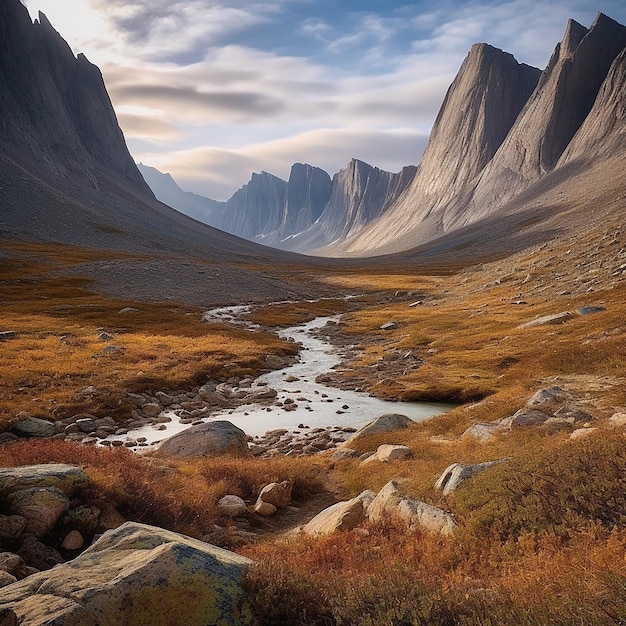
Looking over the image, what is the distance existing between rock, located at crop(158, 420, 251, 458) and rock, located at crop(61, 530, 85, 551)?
934cm

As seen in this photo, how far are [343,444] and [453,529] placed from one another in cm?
1293

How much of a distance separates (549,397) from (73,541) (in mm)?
20118

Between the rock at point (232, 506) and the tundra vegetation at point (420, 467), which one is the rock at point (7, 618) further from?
the rock at point (232, 506)

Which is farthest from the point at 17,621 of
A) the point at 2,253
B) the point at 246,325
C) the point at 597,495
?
the point at 2,253

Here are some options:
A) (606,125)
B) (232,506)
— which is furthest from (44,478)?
(606,125)

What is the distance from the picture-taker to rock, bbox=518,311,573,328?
41688 millimetres

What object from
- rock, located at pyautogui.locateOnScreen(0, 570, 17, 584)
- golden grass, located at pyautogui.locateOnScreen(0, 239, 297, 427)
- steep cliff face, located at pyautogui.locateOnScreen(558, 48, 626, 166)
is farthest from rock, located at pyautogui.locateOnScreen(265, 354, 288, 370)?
steep cliff face, located at pyautogui.locateOnScreen(558, 48, 626, 166)

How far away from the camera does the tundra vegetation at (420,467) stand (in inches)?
245

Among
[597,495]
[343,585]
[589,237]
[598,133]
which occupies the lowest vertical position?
[343,585]

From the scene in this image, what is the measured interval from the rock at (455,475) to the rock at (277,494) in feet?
17.1

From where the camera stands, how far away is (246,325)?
61875 mm

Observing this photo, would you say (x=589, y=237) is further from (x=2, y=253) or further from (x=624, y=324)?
(x=2, y=253)

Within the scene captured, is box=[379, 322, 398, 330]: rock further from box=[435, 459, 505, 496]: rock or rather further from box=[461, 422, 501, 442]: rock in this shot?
box=[435, 459, 505, 496]: rock

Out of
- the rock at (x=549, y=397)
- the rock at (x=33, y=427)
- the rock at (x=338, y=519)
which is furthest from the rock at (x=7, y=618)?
the rock at (x=549, y=397)
